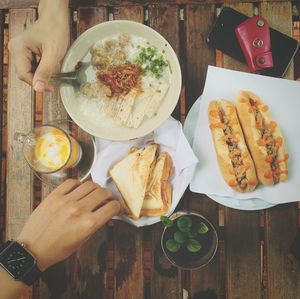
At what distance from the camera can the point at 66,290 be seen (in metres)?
1.29

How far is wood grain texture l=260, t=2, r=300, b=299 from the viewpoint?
4.18 feet

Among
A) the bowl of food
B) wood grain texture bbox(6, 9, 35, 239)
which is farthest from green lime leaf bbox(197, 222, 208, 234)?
wood grain texture bbox(6, 9, 35, 239)

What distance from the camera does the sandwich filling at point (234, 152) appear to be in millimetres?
1265

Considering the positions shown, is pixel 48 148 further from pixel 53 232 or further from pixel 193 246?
pixel 193 246

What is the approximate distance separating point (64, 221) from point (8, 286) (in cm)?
22

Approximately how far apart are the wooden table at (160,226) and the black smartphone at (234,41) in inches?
1.0

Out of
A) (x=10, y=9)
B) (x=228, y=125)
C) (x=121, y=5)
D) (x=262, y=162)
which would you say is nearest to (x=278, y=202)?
(x=262, y=162)

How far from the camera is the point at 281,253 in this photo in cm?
128

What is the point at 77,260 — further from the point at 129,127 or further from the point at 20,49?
the point at 20,49

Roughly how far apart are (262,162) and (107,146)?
0.48 metres

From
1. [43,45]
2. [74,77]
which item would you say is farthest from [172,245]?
[43,45]

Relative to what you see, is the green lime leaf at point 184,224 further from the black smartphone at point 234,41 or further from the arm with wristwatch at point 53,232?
the black smartphone at point 234,41

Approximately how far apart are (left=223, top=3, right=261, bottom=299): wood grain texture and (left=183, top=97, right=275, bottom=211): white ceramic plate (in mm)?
41

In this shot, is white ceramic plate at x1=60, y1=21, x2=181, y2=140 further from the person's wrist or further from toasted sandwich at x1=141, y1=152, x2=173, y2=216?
the person's wrist
